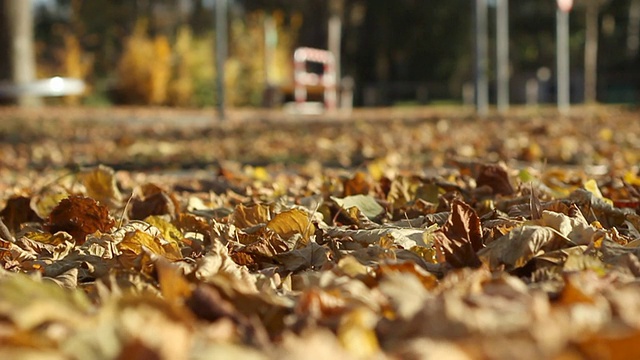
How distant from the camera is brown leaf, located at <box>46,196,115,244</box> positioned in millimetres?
2779

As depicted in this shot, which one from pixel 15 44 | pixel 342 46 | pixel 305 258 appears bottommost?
pixel 305 258

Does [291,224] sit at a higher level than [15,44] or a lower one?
lower

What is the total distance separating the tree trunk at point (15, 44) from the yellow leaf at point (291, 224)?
14173mm

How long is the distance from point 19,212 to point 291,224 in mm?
1137

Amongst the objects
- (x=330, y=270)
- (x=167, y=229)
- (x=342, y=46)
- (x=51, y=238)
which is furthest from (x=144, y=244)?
(x=342, y=46)

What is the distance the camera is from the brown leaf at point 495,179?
131 inches

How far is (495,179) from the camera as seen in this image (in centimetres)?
335

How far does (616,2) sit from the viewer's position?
43.0 meters

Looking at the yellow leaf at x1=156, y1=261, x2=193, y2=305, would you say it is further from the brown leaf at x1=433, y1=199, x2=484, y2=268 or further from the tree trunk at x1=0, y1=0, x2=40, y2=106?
the tree trunk at x1=0, y1=0, x2=40, y2=106

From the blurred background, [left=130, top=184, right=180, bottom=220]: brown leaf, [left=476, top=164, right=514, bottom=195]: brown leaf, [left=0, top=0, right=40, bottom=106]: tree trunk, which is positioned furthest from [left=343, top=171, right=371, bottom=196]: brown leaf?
the blurred background

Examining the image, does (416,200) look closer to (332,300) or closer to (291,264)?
(291,264)

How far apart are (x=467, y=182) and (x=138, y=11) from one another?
3404 cm

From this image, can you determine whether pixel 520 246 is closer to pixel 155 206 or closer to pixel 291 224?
pixel 291 224

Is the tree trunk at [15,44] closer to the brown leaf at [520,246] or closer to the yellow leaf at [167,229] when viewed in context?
the yellow leaf at [167,229]
